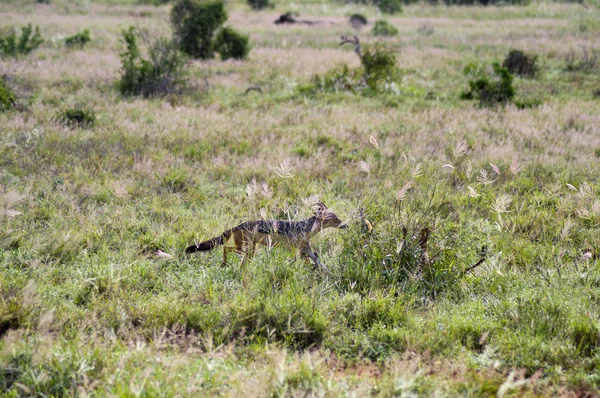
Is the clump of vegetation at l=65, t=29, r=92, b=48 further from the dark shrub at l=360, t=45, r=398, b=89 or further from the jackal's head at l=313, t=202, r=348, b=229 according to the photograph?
the jackal's head at l=313, t=202, r=348, b=229

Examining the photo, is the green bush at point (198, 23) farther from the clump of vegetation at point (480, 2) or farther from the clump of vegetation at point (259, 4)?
the clump of vegetation at point (480, 2)

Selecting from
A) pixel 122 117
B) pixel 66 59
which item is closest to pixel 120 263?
pixel 122 117

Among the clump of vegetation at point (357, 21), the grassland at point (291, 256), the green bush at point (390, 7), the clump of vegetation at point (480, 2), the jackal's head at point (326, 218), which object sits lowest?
the grassland at point (291, 256)

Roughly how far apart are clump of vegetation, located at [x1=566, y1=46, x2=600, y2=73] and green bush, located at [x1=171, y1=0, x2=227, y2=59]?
38.8 feet

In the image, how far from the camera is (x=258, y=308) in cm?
424

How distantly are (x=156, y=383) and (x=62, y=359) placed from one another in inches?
29.3

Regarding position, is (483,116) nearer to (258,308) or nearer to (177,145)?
(177,145)

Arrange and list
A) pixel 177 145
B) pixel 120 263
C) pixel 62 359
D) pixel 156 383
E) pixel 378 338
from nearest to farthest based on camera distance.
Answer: pixel 156 383, pixel 62 359, pixel 378 338, pixel 120 263, pixel 177 145

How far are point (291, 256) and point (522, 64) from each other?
47.0 feet

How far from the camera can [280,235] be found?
5008 millimetres

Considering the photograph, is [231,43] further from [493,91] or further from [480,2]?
[480,2]

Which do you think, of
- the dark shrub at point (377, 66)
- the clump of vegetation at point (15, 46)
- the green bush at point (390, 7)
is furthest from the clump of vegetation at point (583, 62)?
the green bush at point (390, 7)

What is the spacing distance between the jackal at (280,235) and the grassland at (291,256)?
0.15 m

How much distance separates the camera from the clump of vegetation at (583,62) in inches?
686
